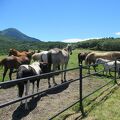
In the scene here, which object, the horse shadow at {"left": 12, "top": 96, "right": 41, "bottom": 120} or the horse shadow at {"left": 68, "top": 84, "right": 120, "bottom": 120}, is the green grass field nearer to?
the horse shadow at {"left": 68, "top": 84, "right": 120, "bottom": 120}

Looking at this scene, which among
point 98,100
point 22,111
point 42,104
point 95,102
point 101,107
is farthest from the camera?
point 98,100

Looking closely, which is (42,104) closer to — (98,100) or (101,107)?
(101,107)

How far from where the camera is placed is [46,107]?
8766 mm

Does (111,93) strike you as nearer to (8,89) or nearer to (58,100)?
(58,100)

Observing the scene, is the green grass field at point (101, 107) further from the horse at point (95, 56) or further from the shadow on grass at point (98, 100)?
the horse at point (95, 56)

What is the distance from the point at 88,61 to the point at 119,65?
3040 mm

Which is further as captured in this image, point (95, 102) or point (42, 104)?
point (95, 102)

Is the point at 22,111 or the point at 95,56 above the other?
the point at 95,56

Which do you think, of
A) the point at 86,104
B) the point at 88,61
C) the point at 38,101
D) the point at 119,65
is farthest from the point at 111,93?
the point at 88,61

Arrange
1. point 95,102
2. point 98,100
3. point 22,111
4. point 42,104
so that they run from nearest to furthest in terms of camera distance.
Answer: point 22,111 < point 42,104 < point 95,102 < point 98,100

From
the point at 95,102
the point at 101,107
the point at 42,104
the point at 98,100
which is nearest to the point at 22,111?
the point at 42,104

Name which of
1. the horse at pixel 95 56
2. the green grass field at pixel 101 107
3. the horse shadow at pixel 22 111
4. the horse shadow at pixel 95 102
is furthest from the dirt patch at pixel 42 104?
the horse at pixel 95 56

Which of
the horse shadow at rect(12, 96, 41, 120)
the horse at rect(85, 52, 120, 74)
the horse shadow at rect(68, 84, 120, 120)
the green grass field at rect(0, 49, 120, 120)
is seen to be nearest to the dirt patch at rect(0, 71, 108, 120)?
the horse shadow at rect(12, 96, 41, 120)

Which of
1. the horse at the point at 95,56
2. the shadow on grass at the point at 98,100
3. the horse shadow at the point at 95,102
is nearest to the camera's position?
the horse shadow at the point at 95,102
